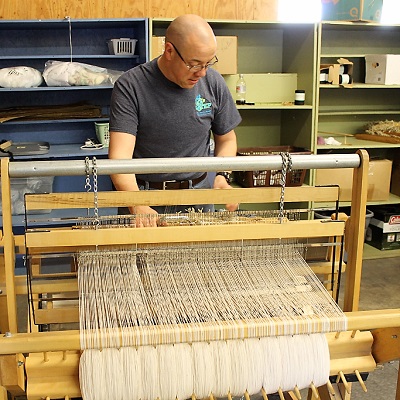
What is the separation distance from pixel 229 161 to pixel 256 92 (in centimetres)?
281

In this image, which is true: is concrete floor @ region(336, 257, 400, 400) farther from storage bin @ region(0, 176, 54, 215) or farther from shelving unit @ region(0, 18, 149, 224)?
storage bin @ region(0, 176, 54, 215)

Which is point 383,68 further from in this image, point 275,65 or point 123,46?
point 123,46

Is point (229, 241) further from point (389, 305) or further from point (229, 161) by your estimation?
point (389, 305)

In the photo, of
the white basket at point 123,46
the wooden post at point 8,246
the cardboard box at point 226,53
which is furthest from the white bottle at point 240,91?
Result: the wooden post at point 8,246

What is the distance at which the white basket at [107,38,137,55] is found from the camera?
11.6 ft

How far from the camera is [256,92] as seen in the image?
393 cm

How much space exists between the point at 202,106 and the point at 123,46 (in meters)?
1.66

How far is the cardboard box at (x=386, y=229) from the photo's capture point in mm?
4121

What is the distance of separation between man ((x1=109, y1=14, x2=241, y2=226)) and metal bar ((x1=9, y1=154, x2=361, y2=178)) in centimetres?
56

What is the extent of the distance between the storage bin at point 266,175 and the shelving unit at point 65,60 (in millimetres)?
976

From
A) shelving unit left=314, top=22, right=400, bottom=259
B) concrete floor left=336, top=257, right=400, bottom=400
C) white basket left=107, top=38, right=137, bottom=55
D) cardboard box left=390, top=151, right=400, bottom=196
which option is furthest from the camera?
cardboard box left=390, top=151, right=400, bottom=196

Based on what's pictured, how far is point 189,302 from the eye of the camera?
1.20 metres

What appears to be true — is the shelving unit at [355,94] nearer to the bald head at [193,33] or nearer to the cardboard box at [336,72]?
the cardboard box at [336,72]

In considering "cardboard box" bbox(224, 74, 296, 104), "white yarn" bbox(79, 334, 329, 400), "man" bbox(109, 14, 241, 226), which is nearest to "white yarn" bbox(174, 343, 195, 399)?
"white yarn" bbox(79, 334, 329, 400)
